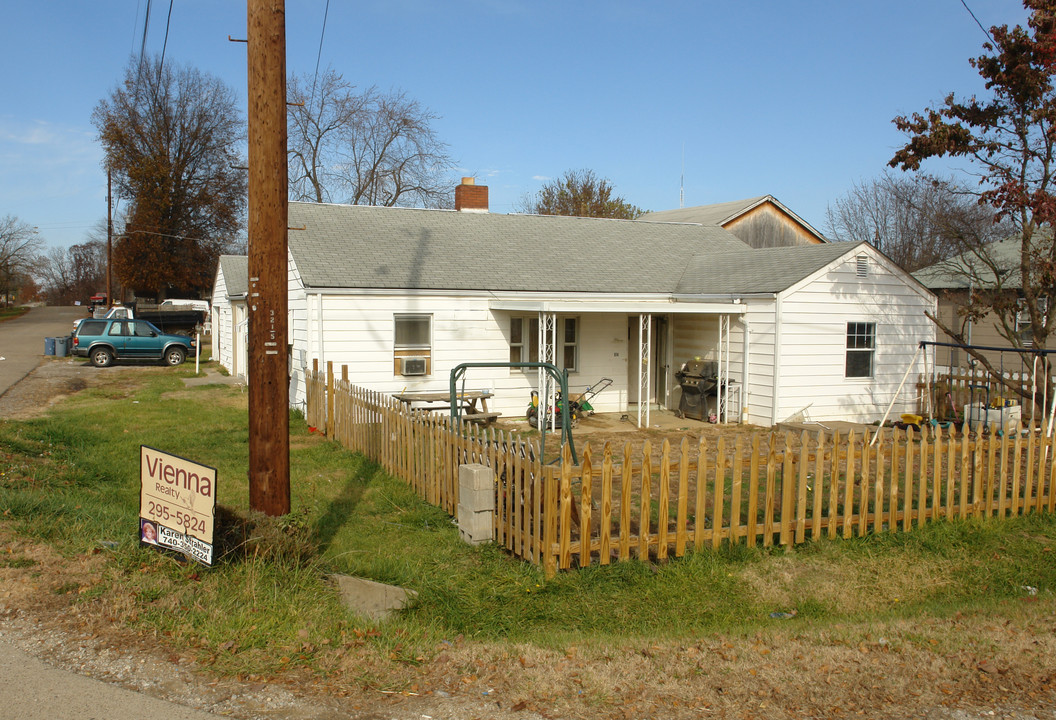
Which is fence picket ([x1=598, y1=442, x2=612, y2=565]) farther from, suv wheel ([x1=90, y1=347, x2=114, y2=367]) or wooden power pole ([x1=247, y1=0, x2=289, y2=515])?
suv wheel ([x1=90, y1=347, x2=114, y2=367])

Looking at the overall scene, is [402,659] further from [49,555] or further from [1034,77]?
[1034,77]

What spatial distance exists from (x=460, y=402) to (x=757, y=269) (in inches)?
281

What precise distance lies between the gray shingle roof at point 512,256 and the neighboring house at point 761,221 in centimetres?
985

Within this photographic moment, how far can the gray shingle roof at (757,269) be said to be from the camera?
15852 millimetres

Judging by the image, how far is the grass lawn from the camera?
4848mm

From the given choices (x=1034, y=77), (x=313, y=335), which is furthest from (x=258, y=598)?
(x=1034, y=77)

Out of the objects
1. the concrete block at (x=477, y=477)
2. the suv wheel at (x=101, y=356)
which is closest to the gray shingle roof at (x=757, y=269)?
the concrete block at (x=477, y=477)

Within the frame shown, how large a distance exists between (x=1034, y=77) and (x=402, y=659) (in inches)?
480

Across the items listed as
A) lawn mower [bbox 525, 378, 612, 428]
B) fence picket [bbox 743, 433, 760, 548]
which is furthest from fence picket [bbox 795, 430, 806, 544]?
lawn mower [bbox 525, 378, 612, 428]

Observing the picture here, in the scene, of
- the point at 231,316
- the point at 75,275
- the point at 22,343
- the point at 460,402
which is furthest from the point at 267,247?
the point at 75,275

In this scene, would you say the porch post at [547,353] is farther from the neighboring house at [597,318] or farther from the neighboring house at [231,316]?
the neighboring house at [231,316]

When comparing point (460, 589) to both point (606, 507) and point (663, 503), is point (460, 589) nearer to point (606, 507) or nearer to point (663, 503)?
point (606, 507)

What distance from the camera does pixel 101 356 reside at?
2664 cm

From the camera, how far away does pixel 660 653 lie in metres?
4.91
